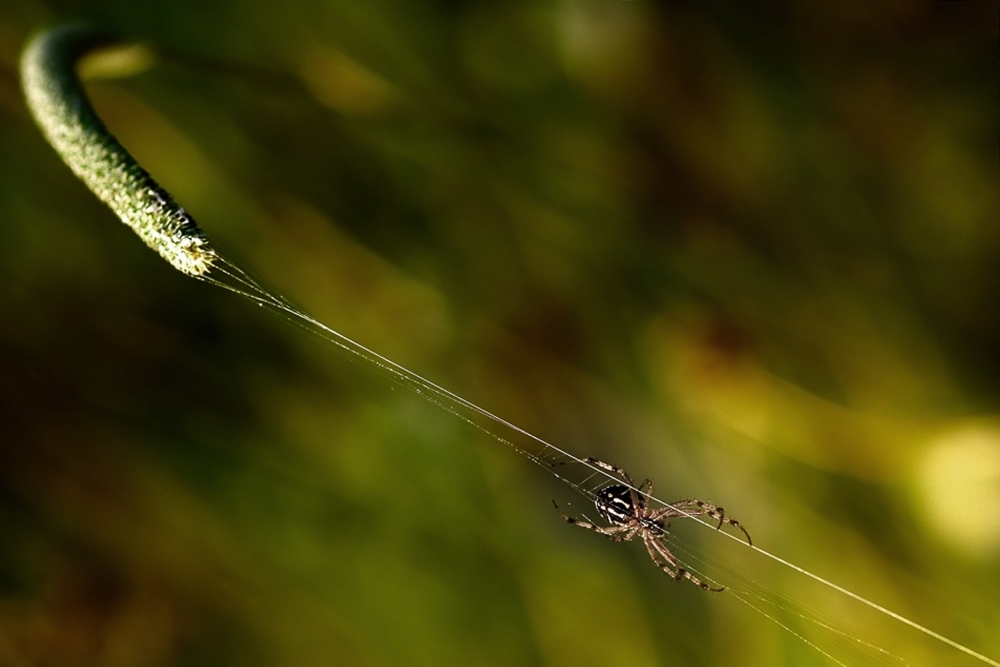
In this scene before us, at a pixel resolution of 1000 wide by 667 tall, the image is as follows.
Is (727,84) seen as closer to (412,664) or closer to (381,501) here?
(381,501)

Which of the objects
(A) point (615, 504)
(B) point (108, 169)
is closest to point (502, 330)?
(A) point (615, 504)

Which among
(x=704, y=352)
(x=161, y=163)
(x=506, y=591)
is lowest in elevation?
(x=506, y=591)

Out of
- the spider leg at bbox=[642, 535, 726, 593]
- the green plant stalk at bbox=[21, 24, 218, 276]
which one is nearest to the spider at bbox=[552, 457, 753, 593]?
the spider leg at bbox=[642, 535, 726, 593]

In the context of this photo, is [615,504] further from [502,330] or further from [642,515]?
[502,330]

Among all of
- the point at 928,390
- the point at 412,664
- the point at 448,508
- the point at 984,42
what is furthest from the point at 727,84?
the point at 412,664

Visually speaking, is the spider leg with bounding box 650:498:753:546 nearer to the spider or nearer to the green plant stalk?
the spider

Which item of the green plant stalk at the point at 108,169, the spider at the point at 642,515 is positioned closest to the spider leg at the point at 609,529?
the spider at the point at 642,515
